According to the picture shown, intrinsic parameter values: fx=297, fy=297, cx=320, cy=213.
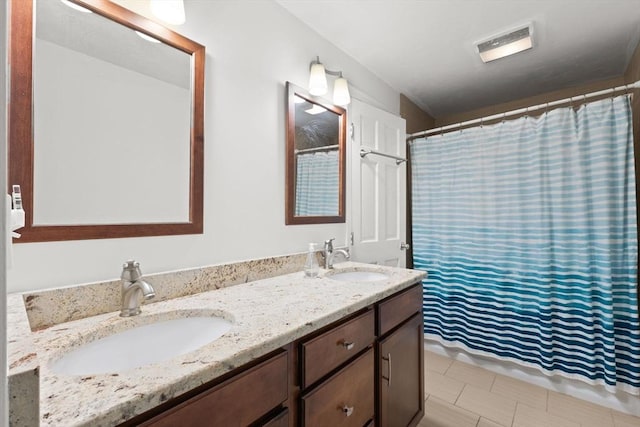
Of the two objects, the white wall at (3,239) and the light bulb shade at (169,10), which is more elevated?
the light bulb shade at (169,10)

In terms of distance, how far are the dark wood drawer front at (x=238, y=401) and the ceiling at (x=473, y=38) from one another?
5.60 feet

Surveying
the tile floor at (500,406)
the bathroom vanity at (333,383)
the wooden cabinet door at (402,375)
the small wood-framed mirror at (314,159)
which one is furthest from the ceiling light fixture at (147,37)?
the tile floor at (500,406)

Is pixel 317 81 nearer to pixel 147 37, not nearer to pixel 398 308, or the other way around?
pixel 147 37

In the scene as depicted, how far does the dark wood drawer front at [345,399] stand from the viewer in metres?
0.90

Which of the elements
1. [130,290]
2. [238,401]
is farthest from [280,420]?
[130,290]

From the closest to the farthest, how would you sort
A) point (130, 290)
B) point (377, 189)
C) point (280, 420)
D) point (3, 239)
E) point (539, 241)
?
1. point (3, 239)
2. point (280, 420)
3. point (130, 290)
4. point (539, 241)
5. point (377, 189)

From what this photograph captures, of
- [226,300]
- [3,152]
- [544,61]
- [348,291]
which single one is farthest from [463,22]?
[3,152]

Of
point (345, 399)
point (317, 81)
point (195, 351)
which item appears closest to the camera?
point (195, 351)

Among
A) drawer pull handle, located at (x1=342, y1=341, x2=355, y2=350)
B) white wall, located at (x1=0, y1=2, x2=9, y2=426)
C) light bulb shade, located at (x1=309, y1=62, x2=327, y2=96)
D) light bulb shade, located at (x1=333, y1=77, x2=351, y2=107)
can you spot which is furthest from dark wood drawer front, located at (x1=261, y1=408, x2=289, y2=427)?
light bulb shade, located at (x1=333, y1=77, x2=351, y2=107)

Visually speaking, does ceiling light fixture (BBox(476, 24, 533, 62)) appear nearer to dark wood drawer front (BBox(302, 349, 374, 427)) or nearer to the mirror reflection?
the mirror reflection

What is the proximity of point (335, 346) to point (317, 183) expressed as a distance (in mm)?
1010

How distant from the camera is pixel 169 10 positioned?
1.06m

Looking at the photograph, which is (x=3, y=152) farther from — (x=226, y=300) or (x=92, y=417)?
(x=226, y=300)

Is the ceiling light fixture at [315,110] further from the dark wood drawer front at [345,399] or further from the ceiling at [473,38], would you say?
the dark wood drawer front at [345,399]
